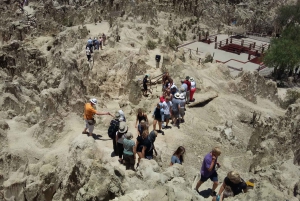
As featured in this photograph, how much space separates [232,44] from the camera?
113 feet

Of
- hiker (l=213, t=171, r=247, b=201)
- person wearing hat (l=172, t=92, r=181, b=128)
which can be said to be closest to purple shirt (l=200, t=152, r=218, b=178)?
hiker (l=213, t=171, r=247, b=201)

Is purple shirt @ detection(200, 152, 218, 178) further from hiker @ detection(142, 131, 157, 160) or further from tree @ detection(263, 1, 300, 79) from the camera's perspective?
tree @ detection(263, 1, 300, 79)

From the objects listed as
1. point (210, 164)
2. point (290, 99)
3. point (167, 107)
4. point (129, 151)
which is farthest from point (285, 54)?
point (129, 151)

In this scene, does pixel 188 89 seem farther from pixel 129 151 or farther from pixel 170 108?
pixel 129 151

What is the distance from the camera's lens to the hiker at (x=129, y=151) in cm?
786

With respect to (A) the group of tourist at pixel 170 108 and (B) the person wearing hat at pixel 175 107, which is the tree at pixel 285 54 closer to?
(A) the group of tourist at pixel 170 108

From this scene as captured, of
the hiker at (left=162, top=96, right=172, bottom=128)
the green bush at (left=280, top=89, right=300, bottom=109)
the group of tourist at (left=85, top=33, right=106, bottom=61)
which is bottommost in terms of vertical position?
the green bush at (left=280, top=89, right=300, bottom=109)

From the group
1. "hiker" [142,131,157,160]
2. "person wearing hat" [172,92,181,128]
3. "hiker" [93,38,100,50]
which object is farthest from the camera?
"hiker" [93,38,100,50]

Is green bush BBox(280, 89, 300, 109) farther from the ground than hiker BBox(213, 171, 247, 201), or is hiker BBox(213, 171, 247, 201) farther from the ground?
hiker BBox(213, 171, 247, 201)

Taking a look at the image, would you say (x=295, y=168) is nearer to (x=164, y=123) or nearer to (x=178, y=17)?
(x=164, y=123)

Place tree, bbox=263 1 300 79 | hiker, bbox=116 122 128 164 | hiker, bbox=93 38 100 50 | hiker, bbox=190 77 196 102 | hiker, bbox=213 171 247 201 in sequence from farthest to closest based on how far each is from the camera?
1. tree, bbox=263 1 300 79
2. hiker, bbox=93 38 100 50
3. hiker, bbox=190 77 196 102
4. hiker, bbox=116 122 128 164
5. hiker, bbox=213 171 247 201

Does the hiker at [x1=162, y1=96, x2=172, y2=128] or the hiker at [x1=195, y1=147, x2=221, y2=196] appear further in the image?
the hiker at [x1=162, y1=96, x2=172, y2=128]

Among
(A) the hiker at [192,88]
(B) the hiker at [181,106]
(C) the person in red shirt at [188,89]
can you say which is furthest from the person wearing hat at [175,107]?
(A) the hiker at [192,88]

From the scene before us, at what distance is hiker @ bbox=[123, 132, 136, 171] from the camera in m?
7.86
